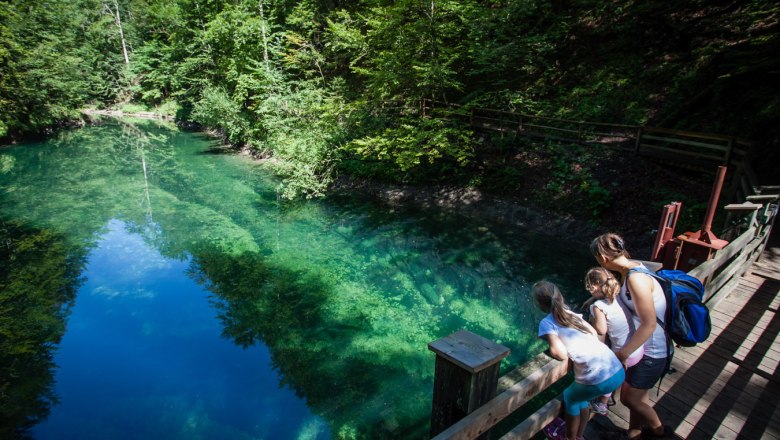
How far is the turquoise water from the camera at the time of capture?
652 centimetres

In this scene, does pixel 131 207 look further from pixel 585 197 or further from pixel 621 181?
pixel 621 181

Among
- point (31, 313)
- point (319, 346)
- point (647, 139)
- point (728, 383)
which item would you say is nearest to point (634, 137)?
point (647, 139)

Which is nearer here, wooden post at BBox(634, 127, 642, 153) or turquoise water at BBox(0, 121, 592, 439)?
turquoise water at BBox(0, 121, 592, 439)

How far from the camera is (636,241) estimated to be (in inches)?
431

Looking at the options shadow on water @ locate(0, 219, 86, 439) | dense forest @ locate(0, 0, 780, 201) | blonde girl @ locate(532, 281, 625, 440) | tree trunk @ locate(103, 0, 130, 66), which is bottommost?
shadow on water @ locate(0, 219, 86, 439)

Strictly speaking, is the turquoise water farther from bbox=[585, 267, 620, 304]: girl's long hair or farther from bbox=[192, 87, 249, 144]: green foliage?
bbox=[192, 87, 249, 144]: green foliage

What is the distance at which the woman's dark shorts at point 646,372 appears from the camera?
300 centimetres

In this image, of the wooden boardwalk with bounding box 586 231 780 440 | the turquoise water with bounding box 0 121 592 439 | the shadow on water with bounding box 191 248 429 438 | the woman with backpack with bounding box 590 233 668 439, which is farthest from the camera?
the turquoise water with bounding box 0 121 592 439

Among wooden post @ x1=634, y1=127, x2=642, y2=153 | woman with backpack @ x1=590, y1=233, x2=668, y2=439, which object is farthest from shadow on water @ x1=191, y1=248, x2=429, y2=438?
wooden post @ x1=634, y1=127, x2=642, y2=153

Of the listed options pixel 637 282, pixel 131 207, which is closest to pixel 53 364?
pixel 637 282

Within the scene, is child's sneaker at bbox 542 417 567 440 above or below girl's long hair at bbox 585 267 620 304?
below

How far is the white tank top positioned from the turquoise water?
4.00 meters

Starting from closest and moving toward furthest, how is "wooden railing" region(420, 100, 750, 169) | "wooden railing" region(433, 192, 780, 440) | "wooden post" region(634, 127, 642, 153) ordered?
"wooden railing" region(433, 192, 780, 440), "wooden railing" region(420, 100, 750, 169), "wooden post" region(634, 127, 642, 153)

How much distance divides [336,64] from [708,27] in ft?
52.4
